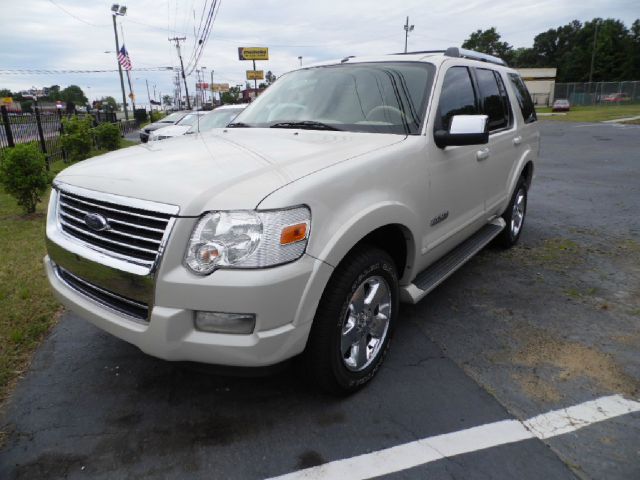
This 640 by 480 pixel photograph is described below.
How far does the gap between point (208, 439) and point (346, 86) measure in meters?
2.53

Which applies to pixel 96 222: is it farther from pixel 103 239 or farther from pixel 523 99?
pixel 523 99

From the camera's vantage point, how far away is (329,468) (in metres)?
2.24

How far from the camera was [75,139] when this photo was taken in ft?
43.4

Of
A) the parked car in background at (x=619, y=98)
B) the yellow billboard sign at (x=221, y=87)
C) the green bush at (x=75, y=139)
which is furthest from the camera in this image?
the yellow billboard sign at (x=221, y=87)

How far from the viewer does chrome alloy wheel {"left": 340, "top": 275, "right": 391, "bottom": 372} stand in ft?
8.68

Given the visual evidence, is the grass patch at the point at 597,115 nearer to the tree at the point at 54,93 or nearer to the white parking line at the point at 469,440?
the white parking line at the point at 469,440

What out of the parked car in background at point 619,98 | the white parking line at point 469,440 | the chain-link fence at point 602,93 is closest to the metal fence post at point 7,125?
the white parking line at point 469,440

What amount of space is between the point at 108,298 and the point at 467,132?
2.30 meters

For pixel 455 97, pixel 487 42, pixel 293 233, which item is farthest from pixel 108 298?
pixel 487 42

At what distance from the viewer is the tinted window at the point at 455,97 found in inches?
133

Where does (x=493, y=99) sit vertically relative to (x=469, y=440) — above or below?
above

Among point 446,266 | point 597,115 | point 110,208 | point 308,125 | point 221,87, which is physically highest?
point 221,87

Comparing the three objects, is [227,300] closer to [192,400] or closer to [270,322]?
[270,322]

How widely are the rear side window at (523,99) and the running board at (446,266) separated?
4.55ft
